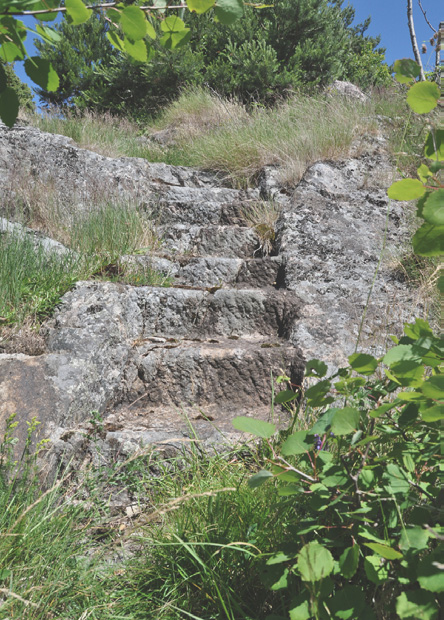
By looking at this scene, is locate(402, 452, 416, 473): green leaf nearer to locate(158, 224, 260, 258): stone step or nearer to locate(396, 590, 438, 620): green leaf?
locate(396, 590, 438, 620): green leaf

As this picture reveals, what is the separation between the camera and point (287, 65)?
1019 centimetres

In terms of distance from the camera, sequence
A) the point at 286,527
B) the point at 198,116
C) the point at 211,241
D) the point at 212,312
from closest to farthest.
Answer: the point at 286,527, the point at 212,312, the point at 211,241, the point at 198,116

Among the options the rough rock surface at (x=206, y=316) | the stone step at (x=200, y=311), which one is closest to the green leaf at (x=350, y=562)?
the rough rock surface at (x=206, y=316)

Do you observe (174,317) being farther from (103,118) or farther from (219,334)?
(103,118)

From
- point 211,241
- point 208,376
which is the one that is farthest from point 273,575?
point 211,241

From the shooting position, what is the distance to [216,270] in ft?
13.0

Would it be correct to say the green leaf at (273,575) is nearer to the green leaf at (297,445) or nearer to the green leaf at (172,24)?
the green leaf at (297,445)

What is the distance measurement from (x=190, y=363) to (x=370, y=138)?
3959 millimetres

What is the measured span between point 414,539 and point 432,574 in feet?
0.38

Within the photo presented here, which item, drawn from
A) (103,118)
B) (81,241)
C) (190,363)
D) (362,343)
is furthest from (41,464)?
(103,118)

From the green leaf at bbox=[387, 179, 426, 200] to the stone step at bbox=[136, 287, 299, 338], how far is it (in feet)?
8.14

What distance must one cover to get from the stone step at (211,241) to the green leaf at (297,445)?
3.45m

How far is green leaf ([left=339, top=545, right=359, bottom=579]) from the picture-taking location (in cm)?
91

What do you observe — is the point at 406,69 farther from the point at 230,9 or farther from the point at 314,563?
the point at 314,563
